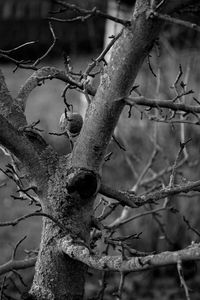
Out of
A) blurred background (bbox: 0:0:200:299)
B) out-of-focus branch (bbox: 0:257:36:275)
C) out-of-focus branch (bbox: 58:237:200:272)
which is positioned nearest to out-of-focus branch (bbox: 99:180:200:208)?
out-of-focus branch (bbox: 58:237:200:272)

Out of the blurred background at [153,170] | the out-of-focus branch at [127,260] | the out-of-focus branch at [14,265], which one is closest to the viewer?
the out-of-focus branch at [127,260]

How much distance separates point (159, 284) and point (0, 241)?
6.08ft

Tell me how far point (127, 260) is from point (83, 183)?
34 centimetres

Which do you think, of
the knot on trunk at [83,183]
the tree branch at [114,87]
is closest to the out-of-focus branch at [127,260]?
the knot on trunk at [83,183]

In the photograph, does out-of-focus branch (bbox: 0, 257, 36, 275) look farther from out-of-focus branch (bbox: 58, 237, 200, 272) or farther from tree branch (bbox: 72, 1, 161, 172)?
tree branch (bbox: 72, 1, 161, 172)

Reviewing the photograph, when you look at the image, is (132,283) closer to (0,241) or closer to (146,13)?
(0,241)

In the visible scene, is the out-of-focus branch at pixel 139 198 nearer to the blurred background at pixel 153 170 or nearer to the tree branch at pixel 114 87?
the tree branch at pixel 114 87

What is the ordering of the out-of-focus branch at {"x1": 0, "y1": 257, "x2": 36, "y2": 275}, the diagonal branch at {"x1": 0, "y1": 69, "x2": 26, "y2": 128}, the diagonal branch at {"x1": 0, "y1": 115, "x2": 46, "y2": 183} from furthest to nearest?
the out-of-focus branch at {"x1": 0, "y1": 257, "x2": 36, "y2": 275} < the diagonal branch at {"x1": 0, "y1": 69, "x2": 26, "y2": 128} < the diagonal branch at {"x1": 0, "y1": 115, "x2": 46, "y2": 183}

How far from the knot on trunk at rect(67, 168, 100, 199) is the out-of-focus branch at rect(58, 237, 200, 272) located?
14 cm

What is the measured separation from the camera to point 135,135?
17.1 feet

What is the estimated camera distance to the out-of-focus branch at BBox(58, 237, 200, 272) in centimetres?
132

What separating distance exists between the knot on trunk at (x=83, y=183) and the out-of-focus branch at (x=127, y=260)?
14 cm

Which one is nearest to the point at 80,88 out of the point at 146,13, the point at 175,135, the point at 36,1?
the point at 146,13

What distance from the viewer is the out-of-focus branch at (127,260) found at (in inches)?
51.9
